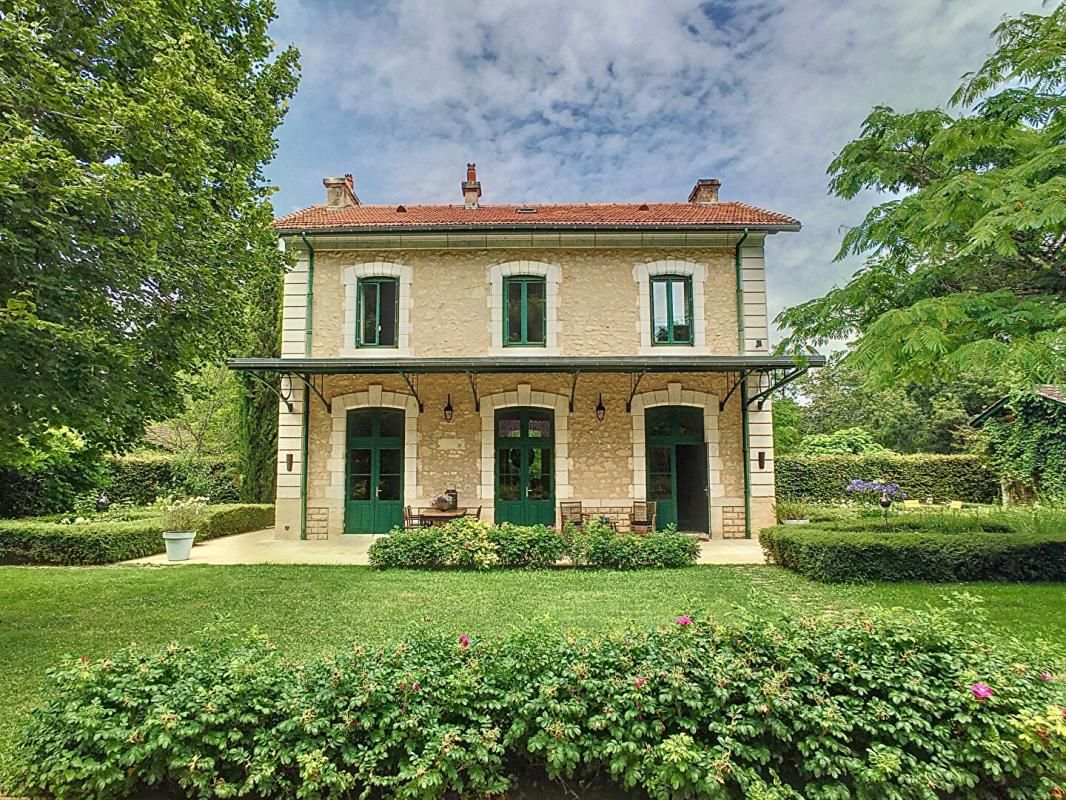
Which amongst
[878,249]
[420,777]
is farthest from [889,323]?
[420,777]

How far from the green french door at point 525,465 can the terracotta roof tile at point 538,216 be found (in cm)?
387

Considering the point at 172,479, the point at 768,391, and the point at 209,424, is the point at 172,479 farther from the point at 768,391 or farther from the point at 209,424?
the point at 768,391

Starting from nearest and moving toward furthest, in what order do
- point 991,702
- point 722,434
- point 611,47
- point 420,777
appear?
1. point 420,777
2. point 991,702
3. point 611,47
4. point 722,434

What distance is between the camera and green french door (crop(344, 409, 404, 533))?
1169 centimetres

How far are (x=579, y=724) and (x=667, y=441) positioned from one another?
944 centimetres

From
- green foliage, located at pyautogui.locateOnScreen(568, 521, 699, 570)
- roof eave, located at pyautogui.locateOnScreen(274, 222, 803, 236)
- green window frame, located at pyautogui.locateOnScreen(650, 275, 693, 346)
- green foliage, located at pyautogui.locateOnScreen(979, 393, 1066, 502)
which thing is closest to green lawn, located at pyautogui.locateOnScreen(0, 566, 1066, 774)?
green foliage, located at pyautogui.locateOnScreen(568, 521, 699, 570)

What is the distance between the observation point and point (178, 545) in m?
9.52

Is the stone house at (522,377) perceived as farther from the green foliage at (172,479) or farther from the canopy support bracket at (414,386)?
the green foliage at (172,479)

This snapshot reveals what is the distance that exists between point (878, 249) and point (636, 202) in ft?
31.5

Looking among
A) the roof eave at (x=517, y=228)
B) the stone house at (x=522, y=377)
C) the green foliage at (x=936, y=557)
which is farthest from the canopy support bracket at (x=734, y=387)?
the green foliage at (x=936, y=557)

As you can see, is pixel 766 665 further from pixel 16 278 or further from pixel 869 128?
pixel 16 278

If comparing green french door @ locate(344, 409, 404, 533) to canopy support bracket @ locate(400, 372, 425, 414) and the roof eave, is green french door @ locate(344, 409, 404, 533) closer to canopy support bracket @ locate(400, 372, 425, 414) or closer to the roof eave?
canopy support bracket @ locate(400, 372, 425, 414)

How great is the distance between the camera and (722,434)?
1159 cm

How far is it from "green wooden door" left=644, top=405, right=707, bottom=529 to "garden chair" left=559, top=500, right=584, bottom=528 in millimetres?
1544
